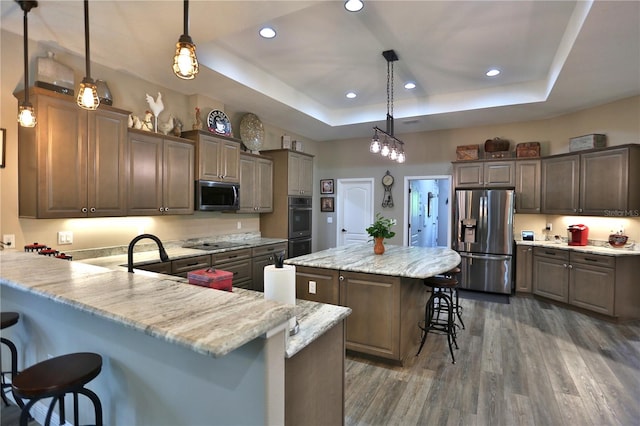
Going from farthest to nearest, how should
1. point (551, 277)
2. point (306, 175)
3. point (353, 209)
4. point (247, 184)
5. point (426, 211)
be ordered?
point (426, 211) → point (353, 209) → point (306, 175) → point (247, 184) → point (551, 277)

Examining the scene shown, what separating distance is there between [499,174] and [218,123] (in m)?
4.43

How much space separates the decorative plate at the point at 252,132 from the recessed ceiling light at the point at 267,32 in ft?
6.02

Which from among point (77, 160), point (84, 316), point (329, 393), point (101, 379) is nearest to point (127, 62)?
point (77, 160)

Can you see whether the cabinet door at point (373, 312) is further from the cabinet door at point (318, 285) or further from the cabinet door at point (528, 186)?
the cabinet door at point (528, 186)

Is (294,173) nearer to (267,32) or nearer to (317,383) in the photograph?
(267,32)

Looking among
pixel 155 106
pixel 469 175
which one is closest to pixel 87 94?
pixel 155 106

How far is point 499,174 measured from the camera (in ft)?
17.7

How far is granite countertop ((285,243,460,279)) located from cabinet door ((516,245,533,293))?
2028mm

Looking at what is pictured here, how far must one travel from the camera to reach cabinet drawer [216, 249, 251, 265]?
155 inches

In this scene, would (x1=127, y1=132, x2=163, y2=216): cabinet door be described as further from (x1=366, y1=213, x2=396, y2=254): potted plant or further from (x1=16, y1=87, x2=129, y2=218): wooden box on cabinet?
(x1=366, y1=213, x2=396, y2=254): potted plant

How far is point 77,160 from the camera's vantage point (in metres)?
2.91

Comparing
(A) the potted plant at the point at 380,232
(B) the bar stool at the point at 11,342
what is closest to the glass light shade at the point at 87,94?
(B) the bar stool at the point at 11,342

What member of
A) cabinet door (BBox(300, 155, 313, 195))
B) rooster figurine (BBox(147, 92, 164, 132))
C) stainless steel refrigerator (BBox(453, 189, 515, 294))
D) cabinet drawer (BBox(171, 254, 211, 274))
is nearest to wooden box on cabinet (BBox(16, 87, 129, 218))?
rooster figurine (BBox(147, 92, 164, 132))

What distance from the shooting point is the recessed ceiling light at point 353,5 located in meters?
2.74
